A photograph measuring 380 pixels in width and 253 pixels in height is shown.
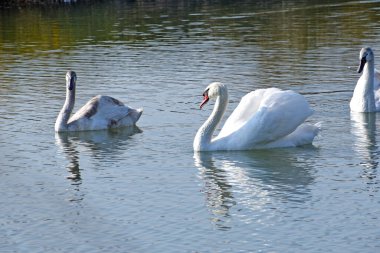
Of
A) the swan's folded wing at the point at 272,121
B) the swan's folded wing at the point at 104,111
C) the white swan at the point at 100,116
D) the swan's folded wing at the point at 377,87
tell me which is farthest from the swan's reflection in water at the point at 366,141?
the swan's folded wing at the point at 104,111

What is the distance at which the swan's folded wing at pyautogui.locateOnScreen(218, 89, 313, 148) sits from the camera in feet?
45.0

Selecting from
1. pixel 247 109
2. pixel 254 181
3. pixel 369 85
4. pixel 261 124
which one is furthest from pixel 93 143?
pixel 369 85

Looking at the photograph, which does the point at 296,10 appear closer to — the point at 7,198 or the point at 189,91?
the point at 189,91

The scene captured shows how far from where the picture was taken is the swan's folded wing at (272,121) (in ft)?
45.0

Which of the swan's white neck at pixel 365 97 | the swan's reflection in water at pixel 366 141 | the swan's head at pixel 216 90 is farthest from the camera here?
the swan's white neck at pixel 365 97

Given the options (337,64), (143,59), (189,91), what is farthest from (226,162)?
(143,59)

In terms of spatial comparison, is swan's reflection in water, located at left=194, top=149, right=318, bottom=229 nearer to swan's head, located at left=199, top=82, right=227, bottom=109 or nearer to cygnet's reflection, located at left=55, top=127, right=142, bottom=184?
swan's head, located at left=199, top=82, right=227, bottom=109

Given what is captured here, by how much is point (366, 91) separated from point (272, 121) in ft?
11.5

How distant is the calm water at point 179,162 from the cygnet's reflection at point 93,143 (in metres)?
0.03

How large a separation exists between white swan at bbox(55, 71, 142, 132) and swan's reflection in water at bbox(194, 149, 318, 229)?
2392 mm

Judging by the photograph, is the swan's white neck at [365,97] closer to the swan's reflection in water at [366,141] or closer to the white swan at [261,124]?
the swan's reflection in water at [366,141]

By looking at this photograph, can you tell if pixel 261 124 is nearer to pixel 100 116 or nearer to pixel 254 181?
pixel 254 181

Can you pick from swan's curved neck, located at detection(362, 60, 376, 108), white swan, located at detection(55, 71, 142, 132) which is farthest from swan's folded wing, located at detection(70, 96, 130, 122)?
swan's curved neck, located at detection(362, 60, 376, 108)

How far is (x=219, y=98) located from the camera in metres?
14.3
